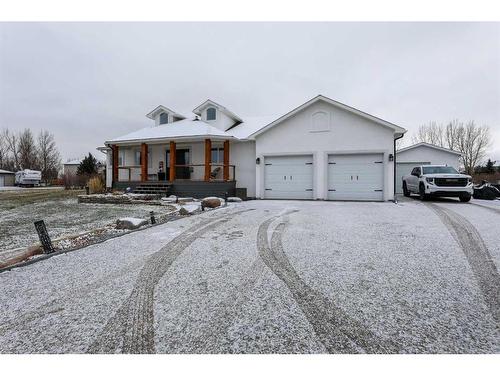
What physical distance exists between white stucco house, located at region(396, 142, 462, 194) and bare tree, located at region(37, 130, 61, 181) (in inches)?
2123

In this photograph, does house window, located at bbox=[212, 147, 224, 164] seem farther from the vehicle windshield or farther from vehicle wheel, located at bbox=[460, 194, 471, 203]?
vehicle wheel, located at bbox=[460, 194, 471, 203]

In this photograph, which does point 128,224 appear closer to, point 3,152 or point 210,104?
point 210,104

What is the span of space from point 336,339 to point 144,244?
154 inches

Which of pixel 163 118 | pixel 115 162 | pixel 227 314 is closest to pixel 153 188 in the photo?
pixel 115 162

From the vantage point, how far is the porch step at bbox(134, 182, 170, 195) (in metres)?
13.3

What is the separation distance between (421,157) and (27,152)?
2368 inches

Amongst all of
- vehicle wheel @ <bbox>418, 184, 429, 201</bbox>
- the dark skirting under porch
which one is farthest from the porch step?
vehicle wheel @ <bbox>418, 184, 429, 201</bbox>

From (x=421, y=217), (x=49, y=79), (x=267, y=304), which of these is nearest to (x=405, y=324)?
(x=267, y=304)

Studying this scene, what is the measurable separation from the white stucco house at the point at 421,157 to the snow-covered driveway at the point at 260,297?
46.4ft

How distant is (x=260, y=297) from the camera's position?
264 centimetres

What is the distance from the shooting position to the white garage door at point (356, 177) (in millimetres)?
11930

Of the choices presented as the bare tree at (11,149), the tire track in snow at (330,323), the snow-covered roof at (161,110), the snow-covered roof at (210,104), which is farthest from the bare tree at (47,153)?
the tire track in snow at (330,323)

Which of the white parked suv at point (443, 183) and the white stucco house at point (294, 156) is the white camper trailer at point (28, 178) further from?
the white parked suv at point (443, 183)

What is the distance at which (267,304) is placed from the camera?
250 centimetres
